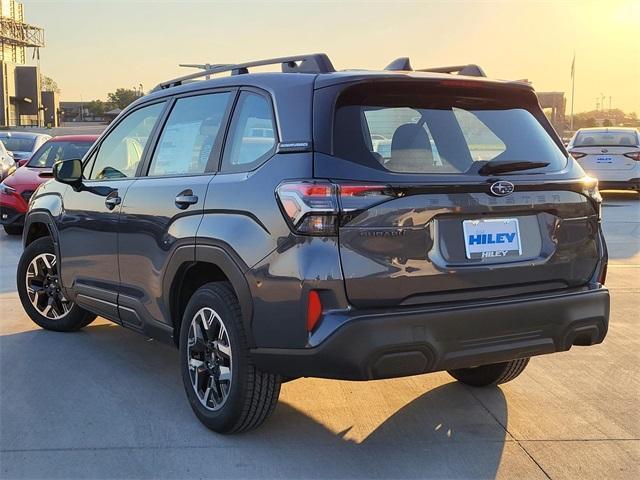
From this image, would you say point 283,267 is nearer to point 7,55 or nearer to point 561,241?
point 561,241

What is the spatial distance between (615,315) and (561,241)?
3.09 meters

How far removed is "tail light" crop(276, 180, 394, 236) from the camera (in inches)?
123

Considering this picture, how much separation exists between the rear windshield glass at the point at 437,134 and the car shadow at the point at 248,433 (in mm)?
1392

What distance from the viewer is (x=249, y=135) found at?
377 cm

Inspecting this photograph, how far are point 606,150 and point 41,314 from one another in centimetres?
1362

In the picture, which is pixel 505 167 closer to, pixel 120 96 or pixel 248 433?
pixel 248 433

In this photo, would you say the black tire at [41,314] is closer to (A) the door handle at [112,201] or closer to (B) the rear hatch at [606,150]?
(A) the door handle at [112,201]

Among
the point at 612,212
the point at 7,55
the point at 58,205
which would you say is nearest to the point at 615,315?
the point at 58,205

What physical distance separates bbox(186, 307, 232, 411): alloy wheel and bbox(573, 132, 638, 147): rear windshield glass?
567 inches

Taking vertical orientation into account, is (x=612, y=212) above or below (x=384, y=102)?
Answer: below

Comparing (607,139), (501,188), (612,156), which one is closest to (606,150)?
(612,156)

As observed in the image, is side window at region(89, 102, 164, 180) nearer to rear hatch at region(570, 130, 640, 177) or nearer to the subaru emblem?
the subaru emblem

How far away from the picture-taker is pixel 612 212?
14320mm

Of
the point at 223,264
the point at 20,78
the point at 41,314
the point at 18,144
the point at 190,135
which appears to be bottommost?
the point at 41,314
